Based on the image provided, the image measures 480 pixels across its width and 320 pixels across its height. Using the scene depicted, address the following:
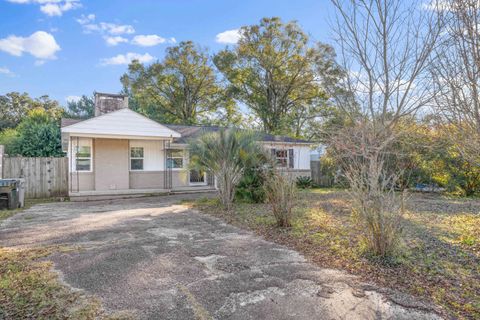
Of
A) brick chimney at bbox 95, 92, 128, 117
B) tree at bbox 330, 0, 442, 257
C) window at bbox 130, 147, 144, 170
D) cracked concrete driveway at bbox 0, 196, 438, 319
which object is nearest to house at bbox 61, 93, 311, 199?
window at bbox 130, 147, 144, 170

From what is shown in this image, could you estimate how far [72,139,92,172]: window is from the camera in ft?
45.3

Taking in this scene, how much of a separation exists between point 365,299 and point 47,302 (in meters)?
3.37

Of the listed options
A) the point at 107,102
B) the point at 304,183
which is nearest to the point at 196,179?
the point at 304,183

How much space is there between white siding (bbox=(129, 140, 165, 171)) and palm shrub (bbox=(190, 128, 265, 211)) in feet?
18.7

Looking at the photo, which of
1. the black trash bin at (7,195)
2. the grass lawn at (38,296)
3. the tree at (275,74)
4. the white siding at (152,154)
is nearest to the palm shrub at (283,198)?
the grass lawn at (38,296)

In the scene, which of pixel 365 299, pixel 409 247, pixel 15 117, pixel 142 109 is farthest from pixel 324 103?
pixel 15 117

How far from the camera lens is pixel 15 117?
3703 centimetres

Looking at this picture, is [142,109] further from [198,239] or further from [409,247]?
[409,247]

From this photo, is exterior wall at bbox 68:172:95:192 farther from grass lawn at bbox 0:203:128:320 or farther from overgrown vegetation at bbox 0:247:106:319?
overgrown vegetation at bbox 0:247:106:319

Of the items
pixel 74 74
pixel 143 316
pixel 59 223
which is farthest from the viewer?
pixel 74 74

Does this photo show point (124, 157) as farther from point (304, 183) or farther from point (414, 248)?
point (414, 248)

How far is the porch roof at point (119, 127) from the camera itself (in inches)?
507

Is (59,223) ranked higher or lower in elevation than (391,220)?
lower

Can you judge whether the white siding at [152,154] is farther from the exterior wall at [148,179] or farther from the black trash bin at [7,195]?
the black trash bin at [7,195]
